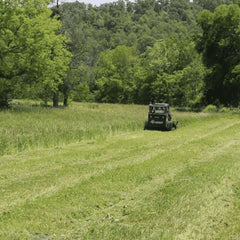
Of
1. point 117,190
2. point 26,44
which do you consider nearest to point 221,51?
point 26,44

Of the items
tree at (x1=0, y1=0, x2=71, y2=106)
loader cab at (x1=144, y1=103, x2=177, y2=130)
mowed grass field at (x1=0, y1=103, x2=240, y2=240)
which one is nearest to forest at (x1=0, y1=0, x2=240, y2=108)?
tree at (x1=0, y1=0, x2=71, y2=106)

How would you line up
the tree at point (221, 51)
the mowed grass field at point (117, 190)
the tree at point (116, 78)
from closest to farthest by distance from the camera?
the mowed grass field at point (117, 190)
the tree at point (221, 51)
the tree at point (116, 78)

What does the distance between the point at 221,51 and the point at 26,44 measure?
22.9m

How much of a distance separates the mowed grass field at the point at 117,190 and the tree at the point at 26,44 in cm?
1512

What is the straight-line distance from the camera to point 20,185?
742cm

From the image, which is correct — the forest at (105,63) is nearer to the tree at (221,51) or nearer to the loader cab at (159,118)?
the tree at (221,51)

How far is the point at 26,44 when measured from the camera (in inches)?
1054

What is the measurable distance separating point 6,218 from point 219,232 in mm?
3463

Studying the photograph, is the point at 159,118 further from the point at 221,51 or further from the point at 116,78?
the point at 116,78

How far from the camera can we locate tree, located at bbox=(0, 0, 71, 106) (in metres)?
26.2

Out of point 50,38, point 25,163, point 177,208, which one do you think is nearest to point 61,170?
point 25,163

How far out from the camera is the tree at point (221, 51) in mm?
37062

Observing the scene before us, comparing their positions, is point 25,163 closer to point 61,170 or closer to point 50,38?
point 61,170

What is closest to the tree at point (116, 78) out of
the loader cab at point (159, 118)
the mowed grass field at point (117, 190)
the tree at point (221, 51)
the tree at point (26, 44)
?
the tree at point (221, 51)
